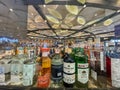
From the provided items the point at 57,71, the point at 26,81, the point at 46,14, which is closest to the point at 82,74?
the point at 57,71

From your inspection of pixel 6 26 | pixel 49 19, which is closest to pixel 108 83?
pixel 6 26

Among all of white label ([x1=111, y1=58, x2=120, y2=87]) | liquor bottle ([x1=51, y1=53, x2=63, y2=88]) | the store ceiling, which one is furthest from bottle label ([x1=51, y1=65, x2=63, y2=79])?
the store ceiling

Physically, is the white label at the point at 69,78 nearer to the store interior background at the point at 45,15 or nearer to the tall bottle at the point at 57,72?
the tall bottle at the point at 57,72

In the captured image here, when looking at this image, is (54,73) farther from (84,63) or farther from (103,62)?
(103,62)

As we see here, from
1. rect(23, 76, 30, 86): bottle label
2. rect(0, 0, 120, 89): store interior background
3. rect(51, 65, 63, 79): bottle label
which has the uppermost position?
rect(0, 0, 120, 89): store interior background

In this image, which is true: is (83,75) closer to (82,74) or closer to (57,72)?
(82,74)

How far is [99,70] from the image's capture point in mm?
887

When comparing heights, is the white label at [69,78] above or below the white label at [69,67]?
below

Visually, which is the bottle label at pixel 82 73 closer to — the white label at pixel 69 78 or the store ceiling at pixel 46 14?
the white label at pixel 69 78

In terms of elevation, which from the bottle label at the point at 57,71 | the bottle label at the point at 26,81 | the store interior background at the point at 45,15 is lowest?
the bottle label at the point at 26,81

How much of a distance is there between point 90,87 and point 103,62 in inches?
7.7

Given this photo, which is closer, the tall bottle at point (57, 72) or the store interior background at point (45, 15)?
the tall bottle at point (57, 72)

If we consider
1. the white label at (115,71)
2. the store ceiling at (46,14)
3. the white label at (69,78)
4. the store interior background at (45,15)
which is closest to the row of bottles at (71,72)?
the white label at (69,78)

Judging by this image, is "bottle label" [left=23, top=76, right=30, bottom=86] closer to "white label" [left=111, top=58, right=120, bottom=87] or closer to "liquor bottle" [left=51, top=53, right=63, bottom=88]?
"liquor bottle" [left=51, top=53, right=63, bottom=88]
